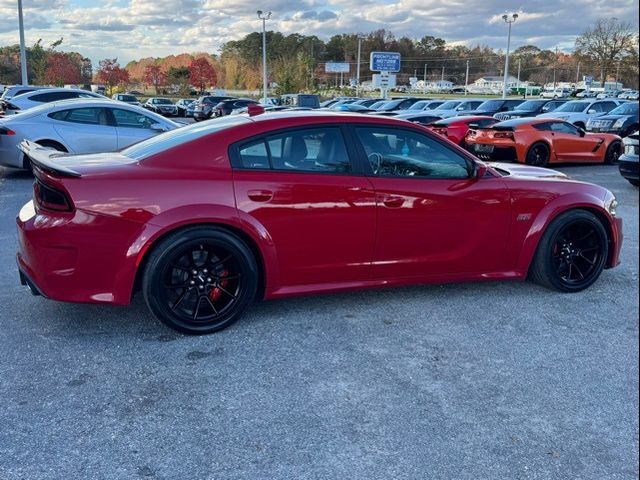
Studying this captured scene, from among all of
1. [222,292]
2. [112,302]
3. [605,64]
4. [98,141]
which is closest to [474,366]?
[222,292]

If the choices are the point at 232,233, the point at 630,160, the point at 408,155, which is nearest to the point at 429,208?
the point at 408,155

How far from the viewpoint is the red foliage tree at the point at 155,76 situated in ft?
263

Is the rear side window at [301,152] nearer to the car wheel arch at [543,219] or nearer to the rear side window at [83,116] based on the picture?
the car wheel arch at [543,219]

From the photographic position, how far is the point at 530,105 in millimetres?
26516

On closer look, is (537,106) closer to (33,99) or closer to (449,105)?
(449,105)

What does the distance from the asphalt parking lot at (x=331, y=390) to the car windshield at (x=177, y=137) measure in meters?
1.17

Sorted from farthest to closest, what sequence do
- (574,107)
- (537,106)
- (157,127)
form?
1. (537,106)
2. (574,107)
3. (157,127)

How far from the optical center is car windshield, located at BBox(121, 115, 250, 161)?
421 cm

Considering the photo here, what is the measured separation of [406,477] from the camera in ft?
8.57

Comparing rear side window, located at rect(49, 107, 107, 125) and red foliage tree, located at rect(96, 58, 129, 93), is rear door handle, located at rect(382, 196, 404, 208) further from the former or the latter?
red foliage tree, located at rect(96, 58, 129, 93)

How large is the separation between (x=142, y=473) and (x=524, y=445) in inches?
69.7

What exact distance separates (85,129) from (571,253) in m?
8.60

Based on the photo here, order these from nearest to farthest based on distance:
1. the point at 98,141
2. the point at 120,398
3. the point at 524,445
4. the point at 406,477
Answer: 1. the point at 406,477
2. the point at 524,445
3. the point at 120,398
4. the point at 98,141

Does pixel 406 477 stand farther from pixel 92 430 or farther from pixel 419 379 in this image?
pixel 92 430
